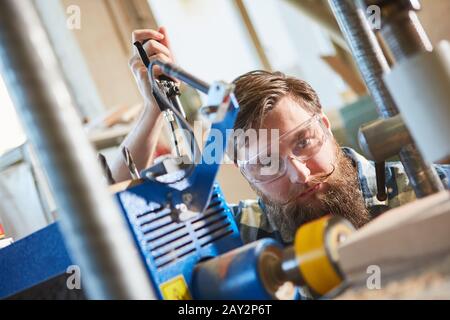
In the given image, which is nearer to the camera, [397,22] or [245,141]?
[397,22]

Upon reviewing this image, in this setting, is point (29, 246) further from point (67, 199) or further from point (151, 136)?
point (151, 136)

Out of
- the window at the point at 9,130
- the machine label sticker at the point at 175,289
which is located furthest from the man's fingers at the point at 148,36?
the window at the point at 9,130

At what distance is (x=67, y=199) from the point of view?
35 cm

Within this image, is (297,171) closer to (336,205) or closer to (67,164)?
(336,205)

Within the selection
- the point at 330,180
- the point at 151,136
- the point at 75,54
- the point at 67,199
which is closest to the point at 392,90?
the point at 67,199

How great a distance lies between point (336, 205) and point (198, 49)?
2.20 m

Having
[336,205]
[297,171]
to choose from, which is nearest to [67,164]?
[297,171]

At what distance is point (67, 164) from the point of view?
35 cm

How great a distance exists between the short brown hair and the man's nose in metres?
0.17

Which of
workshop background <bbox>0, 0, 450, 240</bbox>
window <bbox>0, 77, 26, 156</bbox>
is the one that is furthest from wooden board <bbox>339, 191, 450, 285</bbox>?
workshop background <bbox>0, 0, 450, 240</bbox>

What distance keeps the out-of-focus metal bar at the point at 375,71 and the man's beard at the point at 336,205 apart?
0.73 meters

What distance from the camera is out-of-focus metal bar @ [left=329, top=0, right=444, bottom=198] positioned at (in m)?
0.62

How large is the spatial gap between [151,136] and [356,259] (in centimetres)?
98
